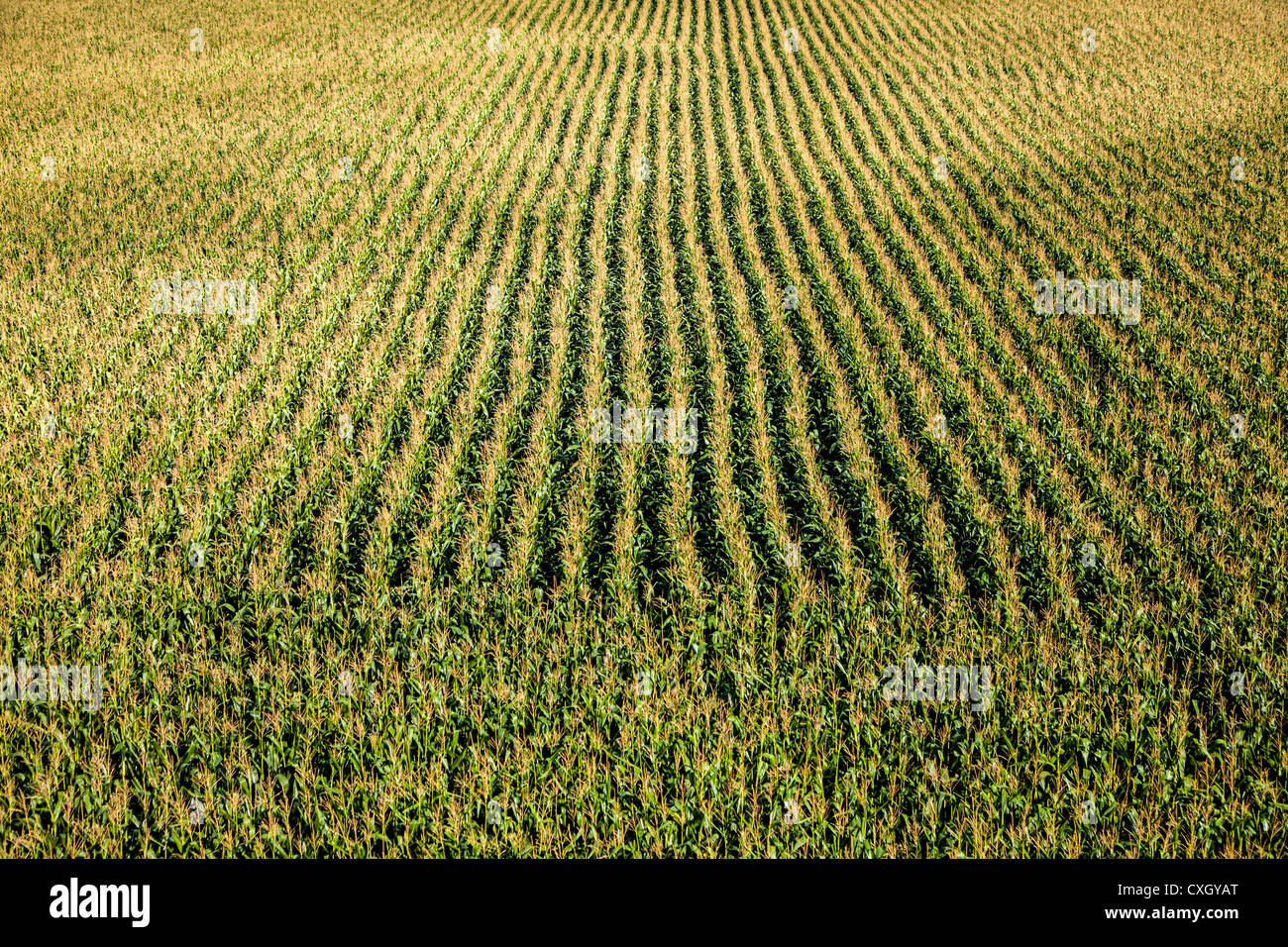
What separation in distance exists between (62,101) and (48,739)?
20.5 meters

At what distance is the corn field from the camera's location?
3977 millimetres

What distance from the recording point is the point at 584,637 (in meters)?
4.96

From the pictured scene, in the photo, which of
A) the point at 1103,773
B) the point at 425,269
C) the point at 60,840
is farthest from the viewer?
the point at 425,269

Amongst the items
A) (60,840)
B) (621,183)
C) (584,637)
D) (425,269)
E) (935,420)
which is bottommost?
(60,840)

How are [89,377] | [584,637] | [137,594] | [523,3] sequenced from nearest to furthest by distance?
[584,637]
[137,594]
[89,377]
[523,3]

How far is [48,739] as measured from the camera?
166 inches

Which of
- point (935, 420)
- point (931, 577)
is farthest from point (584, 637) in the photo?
point (935, 420)

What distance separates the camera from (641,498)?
659 cm

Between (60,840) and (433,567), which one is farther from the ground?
(433,567)

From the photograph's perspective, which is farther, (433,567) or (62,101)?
(62,101)

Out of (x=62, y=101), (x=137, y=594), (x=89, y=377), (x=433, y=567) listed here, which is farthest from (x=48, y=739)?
(x=62, y=101)

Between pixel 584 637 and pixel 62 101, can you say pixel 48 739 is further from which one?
pixel 62 101

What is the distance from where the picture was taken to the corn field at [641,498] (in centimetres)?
398

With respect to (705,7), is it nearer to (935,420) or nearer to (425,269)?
(425,269)
